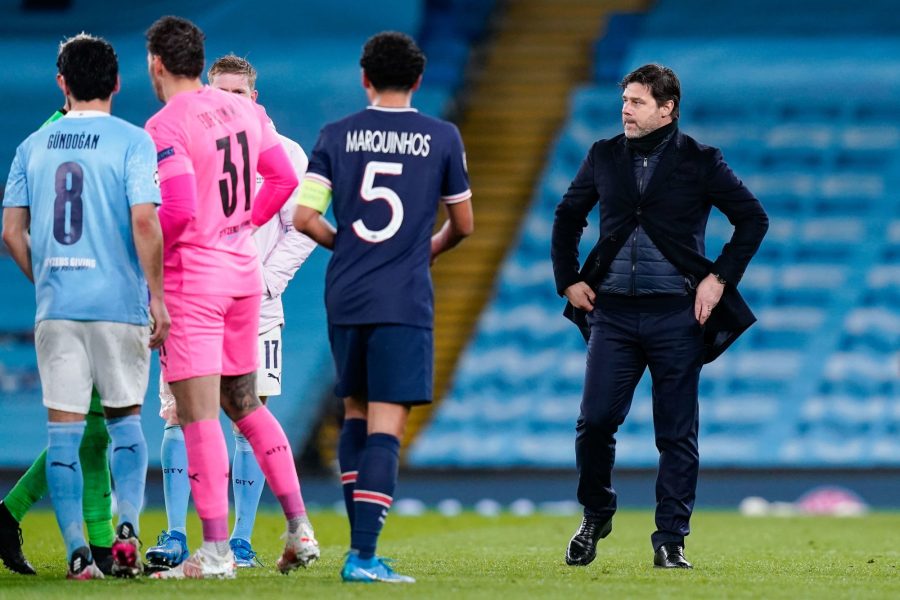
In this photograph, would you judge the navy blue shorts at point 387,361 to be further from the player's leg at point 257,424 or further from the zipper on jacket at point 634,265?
the zipper on jacket at point 634,265

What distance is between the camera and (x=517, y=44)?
53.9 feet

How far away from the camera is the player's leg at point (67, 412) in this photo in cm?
527

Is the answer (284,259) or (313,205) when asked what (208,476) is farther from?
(284,259)

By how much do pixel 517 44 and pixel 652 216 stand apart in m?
10.5

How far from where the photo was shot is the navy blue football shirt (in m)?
5.14

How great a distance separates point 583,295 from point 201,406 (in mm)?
1757

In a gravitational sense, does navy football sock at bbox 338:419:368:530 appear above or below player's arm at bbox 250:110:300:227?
below

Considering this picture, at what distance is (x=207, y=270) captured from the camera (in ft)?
17.6

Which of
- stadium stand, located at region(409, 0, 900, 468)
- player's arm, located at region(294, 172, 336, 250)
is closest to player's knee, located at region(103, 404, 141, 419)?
player's arm, located at region(294, 172, 336, 250)

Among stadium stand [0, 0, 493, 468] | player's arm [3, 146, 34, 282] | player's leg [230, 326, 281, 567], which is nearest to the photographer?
player's arm [3, 146, 34, 282]

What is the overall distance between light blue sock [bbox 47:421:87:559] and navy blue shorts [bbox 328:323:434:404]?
944mm

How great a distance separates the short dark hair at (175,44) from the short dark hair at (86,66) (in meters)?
0.16

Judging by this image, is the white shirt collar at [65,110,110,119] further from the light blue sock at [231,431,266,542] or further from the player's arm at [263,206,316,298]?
the light blue sock at [231,431,266,542]

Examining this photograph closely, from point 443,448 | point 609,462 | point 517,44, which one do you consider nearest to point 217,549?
point 609,462
